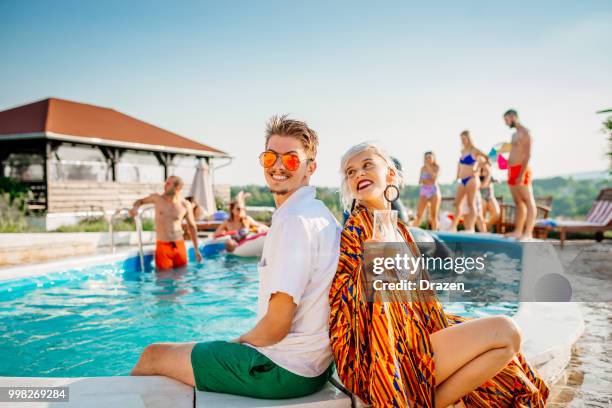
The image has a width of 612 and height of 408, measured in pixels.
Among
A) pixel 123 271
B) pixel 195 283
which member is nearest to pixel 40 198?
pixel 123 271

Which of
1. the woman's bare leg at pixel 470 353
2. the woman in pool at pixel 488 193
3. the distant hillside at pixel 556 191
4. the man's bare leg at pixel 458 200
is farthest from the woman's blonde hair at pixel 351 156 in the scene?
the distant hillside at pixel 556 191

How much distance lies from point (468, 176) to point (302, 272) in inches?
334

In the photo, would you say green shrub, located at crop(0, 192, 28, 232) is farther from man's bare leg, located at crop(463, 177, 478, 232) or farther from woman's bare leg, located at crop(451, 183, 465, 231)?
man's bare leg, located at crop(463, 177, 478, 232)

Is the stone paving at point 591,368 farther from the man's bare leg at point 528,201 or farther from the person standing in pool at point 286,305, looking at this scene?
the man's bare leg at point 528,201

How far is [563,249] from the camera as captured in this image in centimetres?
954

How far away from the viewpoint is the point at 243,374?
200 centimetres

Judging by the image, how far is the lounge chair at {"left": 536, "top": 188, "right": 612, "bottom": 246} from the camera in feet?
33.0

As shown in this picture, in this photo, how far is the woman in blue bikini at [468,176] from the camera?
31.0 feet

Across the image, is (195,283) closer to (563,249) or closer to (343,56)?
(343,56)

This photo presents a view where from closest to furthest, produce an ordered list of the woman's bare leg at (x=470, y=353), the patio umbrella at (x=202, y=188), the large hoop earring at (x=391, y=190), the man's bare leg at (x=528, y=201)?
the woman's bare leg at (x=470, y=353), the large hoop earring at (x=391, y=190), the man's bare leg at (x=528, y=201), the patio umbrella at (x=202, y=188)

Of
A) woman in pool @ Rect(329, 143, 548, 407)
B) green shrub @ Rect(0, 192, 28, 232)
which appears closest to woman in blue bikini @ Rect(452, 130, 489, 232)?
woman in pool @ Rect(329, 143, 548, 407)

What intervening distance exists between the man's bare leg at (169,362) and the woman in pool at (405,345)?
734mm

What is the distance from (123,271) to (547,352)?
6574 mm

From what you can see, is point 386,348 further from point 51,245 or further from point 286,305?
point 51,245
